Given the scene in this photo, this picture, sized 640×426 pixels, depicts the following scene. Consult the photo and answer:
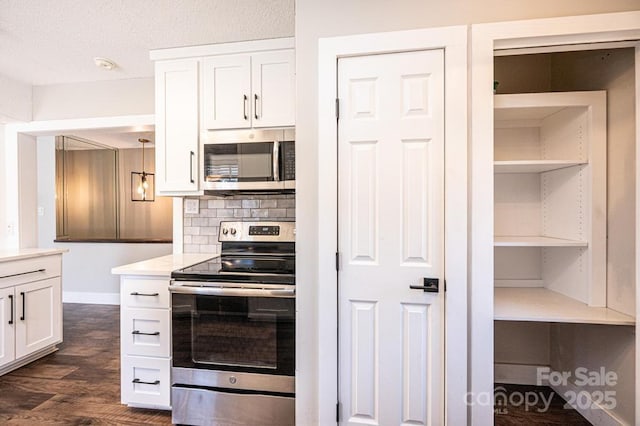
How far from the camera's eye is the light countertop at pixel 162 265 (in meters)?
2.06

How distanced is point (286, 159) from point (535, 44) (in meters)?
1.51

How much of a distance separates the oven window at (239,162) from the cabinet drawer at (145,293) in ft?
2.63

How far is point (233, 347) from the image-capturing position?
1.94 m

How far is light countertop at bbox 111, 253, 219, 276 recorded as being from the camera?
2.06m

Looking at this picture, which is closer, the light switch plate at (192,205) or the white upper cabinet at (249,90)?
the white upper cabinet at (249,90)

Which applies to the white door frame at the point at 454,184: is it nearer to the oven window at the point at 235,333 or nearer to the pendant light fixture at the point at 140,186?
the oven window at the point at 235,333

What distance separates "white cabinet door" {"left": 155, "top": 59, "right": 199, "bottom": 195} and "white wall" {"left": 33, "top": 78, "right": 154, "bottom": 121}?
49 cm

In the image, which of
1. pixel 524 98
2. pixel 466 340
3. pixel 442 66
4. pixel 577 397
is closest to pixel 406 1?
pixel 442 66

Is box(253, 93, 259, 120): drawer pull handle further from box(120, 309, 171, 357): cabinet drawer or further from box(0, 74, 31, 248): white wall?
box(0, 74, 31, 248): white wall

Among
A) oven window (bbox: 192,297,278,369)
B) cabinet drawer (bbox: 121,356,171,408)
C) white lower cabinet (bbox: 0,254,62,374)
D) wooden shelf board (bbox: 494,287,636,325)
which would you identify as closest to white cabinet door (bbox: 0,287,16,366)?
white lower cabinet (bbox: 0,254,62,374)

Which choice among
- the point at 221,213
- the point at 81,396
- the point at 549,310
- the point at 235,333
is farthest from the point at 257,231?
the point at 549,310

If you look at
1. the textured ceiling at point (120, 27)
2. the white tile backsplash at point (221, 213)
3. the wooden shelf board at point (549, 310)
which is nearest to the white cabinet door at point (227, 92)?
the textured ceiling at point (120, 27)

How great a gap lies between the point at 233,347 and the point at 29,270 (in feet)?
6.78

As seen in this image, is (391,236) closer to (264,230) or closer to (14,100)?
(264,230)
